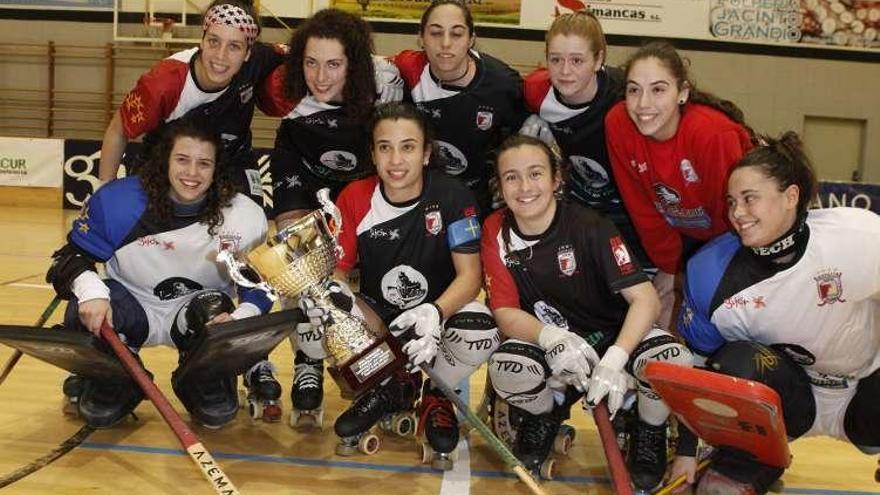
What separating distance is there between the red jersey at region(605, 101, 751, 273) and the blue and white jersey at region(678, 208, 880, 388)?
0.29m

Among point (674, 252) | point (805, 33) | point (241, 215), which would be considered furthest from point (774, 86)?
point (241, 215)

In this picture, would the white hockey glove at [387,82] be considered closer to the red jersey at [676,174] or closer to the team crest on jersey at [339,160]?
the team crest on jersey at [339,160]

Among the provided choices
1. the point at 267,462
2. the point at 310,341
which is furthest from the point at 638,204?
the point at 267,462

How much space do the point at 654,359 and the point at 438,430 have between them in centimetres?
65

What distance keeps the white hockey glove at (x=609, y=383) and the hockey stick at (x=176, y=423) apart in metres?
0.87

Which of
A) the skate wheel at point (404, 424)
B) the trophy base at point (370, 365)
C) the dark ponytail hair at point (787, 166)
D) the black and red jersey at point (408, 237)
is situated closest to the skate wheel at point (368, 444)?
the skate wheel at point (404, 424)

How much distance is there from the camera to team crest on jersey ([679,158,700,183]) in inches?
97.8

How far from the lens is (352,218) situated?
8.58ft

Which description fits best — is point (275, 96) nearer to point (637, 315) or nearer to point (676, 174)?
point (676, 174)

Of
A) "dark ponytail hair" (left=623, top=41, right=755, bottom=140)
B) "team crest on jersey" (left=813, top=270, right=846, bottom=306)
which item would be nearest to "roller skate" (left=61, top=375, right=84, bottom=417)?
"dark ponytail hair" (left=623, top=41, right=755, bottom=140)

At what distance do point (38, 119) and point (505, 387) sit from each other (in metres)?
10.4

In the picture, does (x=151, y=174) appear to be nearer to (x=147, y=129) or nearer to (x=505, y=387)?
(x=147, y=129)

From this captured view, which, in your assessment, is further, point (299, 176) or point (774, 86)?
point (774, 86)

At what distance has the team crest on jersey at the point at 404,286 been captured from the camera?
2.61 metres
